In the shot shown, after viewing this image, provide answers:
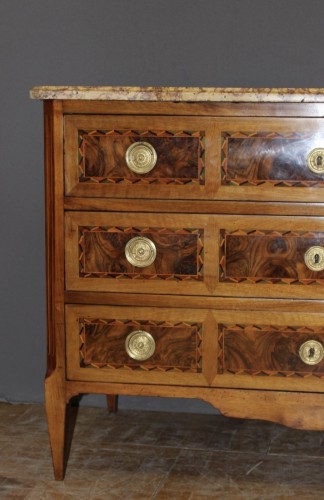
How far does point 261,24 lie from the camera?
8.92ft

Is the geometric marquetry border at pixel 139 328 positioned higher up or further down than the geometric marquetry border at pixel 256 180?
further down

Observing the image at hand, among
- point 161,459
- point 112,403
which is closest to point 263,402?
point 161,459

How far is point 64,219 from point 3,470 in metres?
0.78

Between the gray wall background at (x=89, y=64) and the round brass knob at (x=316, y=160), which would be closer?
the round brass knob at (x=316, y=160)

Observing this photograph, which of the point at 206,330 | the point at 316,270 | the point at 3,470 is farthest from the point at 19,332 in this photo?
the point at 316,270

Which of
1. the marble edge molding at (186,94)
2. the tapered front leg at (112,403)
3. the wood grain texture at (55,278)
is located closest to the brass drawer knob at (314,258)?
the marble edge molding at (186,94)

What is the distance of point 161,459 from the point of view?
2443 millimetres

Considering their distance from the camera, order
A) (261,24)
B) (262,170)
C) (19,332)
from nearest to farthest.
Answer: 1. (262,170)
2. (261,24)
3. (19,332)

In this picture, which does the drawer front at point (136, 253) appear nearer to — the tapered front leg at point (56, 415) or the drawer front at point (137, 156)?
the drawer front at point (137, 156)

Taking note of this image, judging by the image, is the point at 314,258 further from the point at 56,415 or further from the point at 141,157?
the point at 56,415

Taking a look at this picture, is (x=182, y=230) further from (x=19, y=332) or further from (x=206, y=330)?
(x=19, y=332)

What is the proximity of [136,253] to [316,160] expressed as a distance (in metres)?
0.50

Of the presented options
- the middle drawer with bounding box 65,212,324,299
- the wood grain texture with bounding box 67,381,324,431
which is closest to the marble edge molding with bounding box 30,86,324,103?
the middle drawer with bounding box 65,212,324,299

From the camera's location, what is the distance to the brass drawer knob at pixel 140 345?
2119 millimetres
